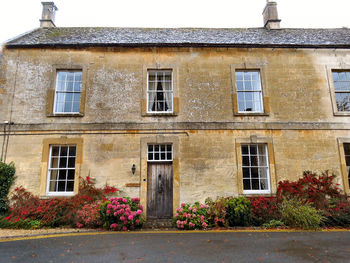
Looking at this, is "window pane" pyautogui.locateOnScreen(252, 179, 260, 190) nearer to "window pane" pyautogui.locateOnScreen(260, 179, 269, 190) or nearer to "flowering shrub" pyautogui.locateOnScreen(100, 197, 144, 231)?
"window pane" pyautogui.locateOnScreen(260, 179, 269, 190)

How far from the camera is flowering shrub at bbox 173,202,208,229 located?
789 centimetres

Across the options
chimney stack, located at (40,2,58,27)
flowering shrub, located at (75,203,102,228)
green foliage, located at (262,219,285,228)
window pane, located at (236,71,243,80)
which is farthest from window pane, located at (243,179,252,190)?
chimney stack, located at (40,2,58,27)

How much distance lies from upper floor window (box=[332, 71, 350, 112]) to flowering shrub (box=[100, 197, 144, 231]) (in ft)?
30.3

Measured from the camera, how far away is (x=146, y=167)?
30.0ft

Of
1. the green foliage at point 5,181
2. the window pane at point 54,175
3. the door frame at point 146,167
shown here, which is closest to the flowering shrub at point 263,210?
the door frame at point 146,167

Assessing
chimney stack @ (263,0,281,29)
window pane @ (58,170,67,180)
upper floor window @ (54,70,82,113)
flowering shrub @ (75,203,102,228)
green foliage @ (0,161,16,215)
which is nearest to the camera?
flowering shrub @ (75,203,102,228)

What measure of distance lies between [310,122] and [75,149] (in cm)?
946

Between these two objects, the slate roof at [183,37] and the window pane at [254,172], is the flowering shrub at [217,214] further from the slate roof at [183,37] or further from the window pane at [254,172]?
the slate roof at [183,37]

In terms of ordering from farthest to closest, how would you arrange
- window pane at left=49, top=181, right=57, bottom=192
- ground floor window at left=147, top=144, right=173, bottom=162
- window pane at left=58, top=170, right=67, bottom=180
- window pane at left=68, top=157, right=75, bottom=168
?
ground floor window at left=147, top=144, right=173, bottom=162 → window pane at left=68, top=157, right=75, bottom=168 → window pane at left=58, top=170, right=67, bottom=180 → window pane at left=49, top=181, right=57, bottom=192

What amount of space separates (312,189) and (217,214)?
3672 millimetres

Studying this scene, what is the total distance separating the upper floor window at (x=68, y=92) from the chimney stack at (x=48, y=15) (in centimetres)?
454

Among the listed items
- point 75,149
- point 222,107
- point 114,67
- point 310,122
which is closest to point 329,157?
point 310,122

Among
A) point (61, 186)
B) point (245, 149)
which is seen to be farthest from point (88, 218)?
point (245, 149)

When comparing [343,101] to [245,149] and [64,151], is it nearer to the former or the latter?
[245,149]
